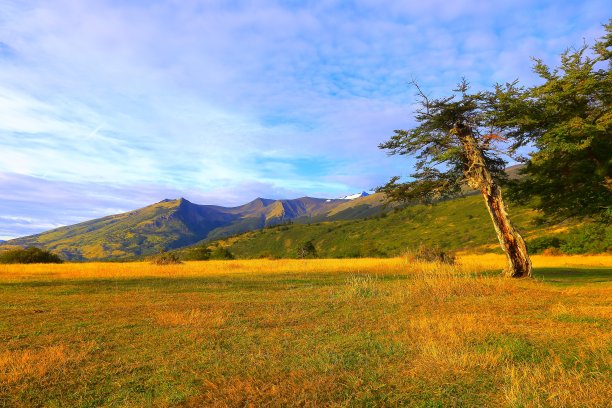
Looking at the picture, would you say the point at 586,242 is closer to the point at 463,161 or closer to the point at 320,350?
the point at 463,161

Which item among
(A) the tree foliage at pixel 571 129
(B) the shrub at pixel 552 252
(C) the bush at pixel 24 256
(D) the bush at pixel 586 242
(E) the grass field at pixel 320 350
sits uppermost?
(A) the tree foliage at pixel 571 129

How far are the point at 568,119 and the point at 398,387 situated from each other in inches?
594

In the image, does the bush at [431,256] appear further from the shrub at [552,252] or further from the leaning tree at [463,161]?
the shrub at [552,252]

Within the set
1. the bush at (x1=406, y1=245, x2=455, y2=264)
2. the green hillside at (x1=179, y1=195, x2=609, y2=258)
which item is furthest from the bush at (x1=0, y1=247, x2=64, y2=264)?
the bush at (x1=406, y1=245, x2=455, y2=264)

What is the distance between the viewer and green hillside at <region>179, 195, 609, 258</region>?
58531 mm

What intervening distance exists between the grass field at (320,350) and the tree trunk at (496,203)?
4228 millimetres

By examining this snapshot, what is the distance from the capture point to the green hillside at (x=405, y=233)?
192 ft

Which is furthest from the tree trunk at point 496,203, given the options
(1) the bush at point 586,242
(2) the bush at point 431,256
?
(1) the bush at point 586,242

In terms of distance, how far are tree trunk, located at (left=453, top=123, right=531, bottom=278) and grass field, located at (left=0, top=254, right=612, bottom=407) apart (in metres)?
4.23

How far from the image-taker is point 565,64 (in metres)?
15.4

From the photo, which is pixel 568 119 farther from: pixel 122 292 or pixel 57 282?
pixel 57 282

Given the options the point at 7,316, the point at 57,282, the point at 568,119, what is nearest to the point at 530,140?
the point at 568,119

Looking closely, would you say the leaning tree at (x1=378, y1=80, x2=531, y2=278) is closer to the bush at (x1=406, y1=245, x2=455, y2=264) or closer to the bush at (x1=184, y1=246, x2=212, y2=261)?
the bush at (x1=406, y1=245, x2=455, y2=264)

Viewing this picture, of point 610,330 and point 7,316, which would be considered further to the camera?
point 7,316
